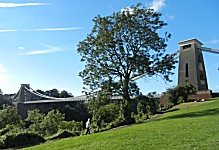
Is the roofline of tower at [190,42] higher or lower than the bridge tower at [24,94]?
higher

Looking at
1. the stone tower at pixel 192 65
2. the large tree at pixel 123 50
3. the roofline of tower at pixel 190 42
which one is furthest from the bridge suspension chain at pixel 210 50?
the large tree at pixel 123 50

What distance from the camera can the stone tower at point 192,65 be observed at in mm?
43219

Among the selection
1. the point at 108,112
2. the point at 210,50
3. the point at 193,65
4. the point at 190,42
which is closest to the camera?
the point at 108,112

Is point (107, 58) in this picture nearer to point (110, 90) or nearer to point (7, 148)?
point (110, 90)

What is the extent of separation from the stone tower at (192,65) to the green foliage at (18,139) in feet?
109

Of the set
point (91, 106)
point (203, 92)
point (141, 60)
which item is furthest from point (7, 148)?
point (203, 92)

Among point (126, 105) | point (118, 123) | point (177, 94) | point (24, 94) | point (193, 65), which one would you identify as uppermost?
point (193, 65)

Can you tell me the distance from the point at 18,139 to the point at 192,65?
36564 millimetres

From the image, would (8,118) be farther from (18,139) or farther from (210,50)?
(210,50)

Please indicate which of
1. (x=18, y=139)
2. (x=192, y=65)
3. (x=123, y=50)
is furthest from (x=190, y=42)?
(x=18, y=139)

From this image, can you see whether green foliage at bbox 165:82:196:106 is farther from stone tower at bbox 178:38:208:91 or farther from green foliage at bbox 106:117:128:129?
green foliage at bbox 106:117:128:129

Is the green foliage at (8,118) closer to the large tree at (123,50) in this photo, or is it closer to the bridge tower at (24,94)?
the large tree at (123,50)

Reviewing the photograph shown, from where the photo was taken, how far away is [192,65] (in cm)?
4419

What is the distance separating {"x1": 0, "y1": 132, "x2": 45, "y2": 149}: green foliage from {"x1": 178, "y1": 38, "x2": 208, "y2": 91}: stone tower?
33243 mm
